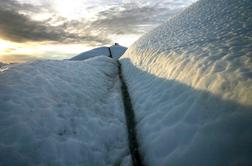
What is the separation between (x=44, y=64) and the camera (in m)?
11.6

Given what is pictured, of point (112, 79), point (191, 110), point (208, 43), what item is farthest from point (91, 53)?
point (191, 110)

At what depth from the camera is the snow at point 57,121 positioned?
18.6ft

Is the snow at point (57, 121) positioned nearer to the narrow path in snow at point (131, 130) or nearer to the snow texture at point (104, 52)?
the narrow path in snow at point (131, 130)

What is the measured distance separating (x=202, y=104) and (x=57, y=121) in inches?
175

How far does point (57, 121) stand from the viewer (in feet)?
22.5

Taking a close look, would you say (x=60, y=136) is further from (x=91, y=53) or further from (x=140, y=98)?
(x=91, y=53)

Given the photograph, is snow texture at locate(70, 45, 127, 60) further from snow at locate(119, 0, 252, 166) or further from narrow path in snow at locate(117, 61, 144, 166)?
snow at locate(119, 0, 252, 166)

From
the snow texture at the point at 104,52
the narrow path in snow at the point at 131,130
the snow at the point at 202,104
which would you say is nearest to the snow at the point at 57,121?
the narrow path in snow at the point at 131,130

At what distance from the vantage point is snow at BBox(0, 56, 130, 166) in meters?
5.66

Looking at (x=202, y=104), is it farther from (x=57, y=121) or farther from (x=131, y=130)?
(x=57, y=121)

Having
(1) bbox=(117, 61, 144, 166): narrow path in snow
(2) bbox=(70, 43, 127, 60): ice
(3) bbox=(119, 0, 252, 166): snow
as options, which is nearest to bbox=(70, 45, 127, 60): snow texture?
(2) bbox=(70, 43, 127, 60): ice

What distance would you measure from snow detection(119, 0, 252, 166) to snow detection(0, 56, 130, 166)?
1021 mm

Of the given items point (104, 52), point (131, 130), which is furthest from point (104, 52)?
point (131, 130)

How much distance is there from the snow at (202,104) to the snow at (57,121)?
1021 millimetres
